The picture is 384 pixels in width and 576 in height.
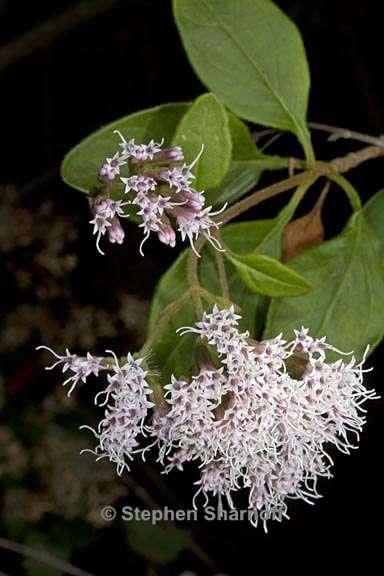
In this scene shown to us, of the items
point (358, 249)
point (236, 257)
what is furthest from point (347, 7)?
point (236, 257)

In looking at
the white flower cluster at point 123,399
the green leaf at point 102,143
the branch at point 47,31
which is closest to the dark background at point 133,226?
the branch at point 47,31

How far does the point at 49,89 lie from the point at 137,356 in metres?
0.95

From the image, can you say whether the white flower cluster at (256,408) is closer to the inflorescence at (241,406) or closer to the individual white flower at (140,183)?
the inflorescence at (241,406)

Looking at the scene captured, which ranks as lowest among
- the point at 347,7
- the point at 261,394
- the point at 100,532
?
the point at 100,532

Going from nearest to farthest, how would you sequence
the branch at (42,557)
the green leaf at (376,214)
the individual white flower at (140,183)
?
the individual white flower at (140,183) < the green leaf at (376,214) < the branch at (42,557)

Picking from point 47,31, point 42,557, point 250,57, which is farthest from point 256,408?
point 47,31

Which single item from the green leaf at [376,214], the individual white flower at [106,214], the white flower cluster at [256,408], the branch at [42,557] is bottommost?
the branch at [42,557]

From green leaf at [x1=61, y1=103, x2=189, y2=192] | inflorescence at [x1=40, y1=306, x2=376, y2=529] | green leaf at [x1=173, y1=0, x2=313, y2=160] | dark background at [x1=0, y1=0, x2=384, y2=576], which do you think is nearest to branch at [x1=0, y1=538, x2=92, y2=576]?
dark background at [x1=0, y1=0, x2=384, y2=576]

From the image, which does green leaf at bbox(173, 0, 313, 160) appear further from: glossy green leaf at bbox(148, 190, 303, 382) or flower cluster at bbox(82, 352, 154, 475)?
flower cluster at bbox(82, 352, 154, 475)

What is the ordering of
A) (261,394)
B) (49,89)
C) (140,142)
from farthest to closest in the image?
(49,89) → (140,142) → (261,394)

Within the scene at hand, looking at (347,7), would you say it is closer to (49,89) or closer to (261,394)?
(49,89)

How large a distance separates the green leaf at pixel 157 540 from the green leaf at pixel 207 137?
0.84 meters

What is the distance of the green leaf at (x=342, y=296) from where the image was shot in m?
1.38

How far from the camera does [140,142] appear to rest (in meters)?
1.38
